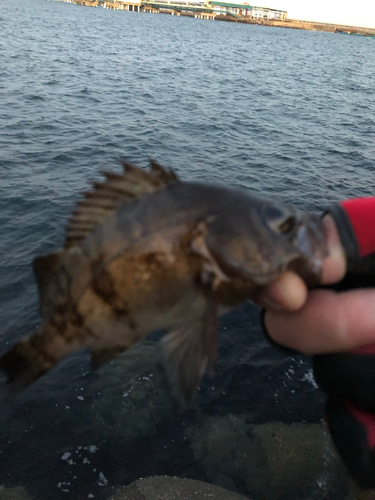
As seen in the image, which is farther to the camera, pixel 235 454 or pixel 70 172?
pixel 70 172

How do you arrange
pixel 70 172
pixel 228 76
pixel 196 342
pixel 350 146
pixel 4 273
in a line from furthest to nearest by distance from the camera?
pixel 228 76, pixel 350 146, pixel 70 172, pixel 4 273, pixel 196 342

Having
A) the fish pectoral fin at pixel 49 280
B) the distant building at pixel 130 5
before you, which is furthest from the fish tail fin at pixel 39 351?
the distant building at pixel 130 5

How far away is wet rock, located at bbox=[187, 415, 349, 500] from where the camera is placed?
5359 millimetres

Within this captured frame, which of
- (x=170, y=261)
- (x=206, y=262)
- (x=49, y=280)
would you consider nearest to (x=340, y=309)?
(x=206, y=262)

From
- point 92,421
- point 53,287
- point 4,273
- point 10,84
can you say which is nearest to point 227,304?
point 53,287

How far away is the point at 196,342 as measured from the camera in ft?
7.85

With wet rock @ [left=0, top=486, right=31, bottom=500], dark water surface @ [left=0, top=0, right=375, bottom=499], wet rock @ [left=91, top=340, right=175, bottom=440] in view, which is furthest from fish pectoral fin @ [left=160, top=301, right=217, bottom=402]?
wet rock @ [left=0, top=486, right=31, bottom=500]

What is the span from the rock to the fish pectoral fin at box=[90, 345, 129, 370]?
2.99 meters

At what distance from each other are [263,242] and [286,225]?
190 mm

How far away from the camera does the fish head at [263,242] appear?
2279mm

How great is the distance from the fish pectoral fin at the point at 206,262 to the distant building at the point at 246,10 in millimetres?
206104

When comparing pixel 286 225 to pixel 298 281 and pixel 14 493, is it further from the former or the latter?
pixel 14 493

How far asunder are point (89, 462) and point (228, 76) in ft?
120

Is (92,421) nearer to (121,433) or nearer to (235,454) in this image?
(121,433)
